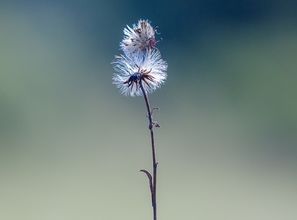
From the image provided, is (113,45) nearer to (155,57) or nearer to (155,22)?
(155,22)

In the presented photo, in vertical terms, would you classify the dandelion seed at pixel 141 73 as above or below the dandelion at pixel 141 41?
below

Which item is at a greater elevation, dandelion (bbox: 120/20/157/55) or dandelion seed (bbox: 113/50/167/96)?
dandelion (bbox: 120/20/157/55)

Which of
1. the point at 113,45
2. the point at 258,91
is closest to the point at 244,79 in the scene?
the point at 258,91

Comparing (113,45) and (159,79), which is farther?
(113,45)

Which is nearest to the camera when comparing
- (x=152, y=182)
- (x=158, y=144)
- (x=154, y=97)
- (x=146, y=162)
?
(x=152, y=182)

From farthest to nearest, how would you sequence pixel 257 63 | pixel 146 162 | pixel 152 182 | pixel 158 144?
pixel 257 63 → pixel 158 144 → pixel 146 162 → pixel 152 182

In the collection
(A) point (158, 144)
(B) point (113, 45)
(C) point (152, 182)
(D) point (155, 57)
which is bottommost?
(C) point (152, 182)

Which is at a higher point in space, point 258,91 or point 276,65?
point 276,65
